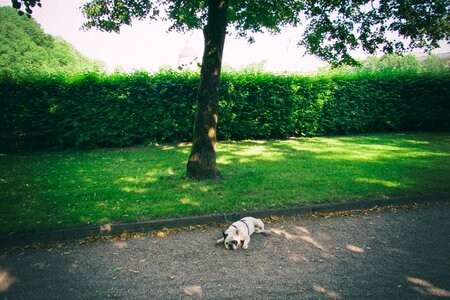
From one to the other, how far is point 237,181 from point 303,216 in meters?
2.21

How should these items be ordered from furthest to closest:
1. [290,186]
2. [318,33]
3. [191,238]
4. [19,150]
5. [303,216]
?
[19,150] → [318,33] → [290,186] → [303,216] → [191,238]

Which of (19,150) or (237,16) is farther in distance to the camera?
(19,150)

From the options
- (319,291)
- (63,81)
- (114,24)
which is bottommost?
(319,291)

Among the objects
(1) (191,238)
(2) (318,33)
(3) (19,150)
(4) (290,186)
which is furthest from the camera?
(3) (19,150)

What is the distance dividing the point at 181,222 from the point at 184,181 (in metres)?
2.20

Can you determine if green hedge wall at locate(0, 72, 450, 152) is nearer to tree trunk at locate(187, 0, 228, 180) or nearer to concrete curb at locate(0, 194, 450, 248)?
A: tree trunk at locate(187, 0, 228, 180)

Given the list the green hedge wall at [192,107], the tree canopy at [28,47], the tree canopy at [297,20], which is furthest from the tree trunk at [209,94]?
the tree canopy at [28,47]

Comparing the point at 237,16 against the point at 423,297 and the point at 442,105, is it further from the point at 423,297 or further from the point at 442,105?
the point at 442,105

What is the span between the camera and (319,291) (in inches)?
127

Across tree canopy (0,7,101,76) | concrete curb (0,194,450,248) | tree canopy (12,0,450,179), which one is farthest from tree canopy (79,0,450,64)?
tree canopy (0,7,101,76)

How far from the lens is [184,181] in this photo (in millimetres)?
7141

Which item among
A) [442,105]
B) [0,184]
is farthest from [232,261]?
[442,105]

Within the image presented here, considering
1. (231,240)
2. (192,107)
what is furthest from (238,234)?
(192,107)

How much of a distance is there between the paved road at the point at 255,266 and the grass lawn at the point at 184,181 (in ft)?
2.92
